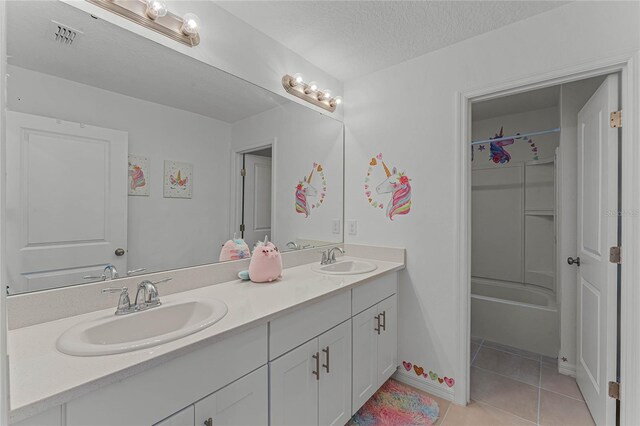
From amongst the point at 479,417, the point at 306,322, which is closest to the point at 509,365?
the point at 479,417

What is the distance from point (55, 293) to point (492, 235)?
13.1ft

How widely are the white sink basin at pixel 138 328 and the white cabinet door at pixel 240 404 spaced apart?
24cm

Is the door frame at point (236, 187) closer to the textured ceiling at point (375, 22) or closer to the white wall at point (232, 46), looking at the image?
the white wall at point (232, 46)

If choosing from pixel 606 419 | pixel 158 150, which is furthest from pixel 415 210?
pixel 158 150

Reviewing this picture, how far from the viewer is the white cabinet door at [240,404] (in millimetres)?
943

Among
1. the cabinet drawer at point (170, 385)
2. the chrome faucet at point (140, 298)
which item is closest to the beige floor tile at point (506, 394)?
the cabinet drawer at point (170, 385)

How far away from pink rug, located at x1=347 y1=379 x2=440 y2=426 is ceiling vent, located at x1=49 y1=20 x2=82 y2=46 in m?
2.25

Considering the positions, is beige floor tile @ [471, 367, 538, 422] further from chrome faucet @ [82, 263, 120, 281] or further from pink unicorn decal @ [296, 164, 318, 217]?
chrome faucet @ [82, 263, 120, 281]

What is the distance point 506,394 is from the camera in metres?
1.94

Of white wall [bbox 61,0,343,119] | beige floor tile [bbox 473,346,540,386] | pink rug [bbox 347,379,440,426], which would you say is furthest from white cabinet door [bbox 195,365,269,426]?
beige floor tile [bbox 473,346,540,386]

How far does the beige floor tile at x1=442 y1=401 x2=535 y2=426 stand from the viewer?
5.54 ft

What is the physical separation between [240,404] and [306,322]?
16.0 inches

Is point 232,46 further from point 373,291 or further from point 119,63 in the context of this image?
point 373,291

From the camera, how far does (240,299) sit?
1.30 m
